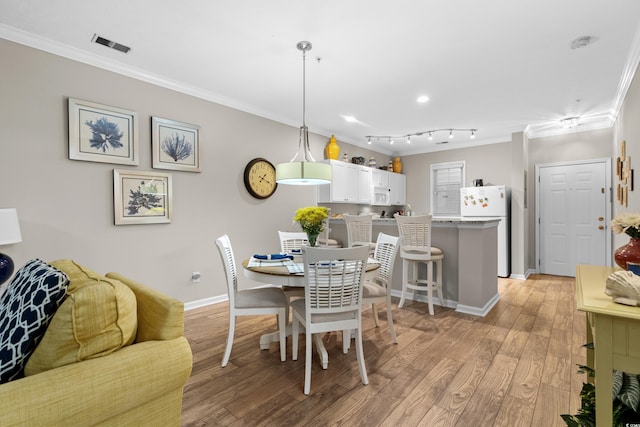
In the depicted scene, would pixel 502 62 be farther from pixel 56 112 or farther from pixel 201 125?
pixel 56 112

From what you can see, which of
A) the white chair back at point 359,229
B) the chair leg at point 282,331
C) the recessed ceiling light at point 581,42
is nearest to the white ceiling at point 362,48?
the recessed ceiling light at point 581,42

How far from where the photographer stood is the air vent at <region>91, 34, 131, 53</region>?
2.62 meters

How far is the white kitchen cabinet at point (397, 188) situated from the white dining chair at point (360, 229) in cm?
291

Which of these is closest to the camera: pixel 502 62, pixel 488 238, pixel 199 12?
pixel 199 12

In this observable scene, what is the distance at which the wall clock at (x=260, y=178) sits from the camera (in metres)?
4.20

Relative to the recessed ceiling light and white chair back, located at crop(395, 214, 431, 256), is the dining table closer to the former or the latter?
white chair back, located at crop(395, 214, 431, 256)

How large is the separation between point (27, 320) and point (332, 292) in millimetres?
1492

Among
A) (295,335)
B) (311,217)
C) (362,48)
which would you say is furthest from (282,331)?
(362,48)

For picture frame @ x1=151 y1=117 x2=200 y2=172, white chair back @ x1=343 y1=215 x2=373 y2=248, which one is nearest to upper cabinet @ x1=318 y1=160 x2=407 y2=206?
white chair back @ x1=343 y1=215 x2=373 y2=248

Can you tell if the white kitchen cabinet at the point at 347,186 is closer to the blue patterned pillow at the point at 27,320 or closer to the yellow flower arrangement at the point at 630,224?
the yellow flower arrangement at the point at 630,224

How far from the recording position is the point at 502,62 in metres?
3.04

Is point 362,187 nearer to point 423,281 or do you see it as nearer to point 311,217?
point 423,281

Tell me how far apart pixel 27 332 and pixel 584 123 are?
6.90 m

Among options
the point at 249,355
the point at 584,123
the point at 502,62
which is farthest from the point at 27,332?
the point at 584,123
